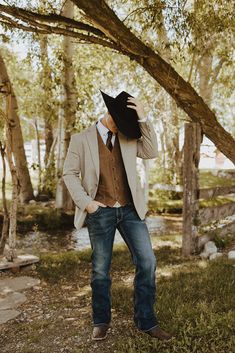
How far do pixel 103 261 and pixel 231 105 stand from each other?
47.3 ft

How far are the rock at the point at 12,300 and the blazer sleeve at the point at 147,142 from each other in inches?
89.9

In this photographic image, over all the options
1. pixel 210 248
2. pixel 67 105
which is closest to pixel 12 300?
pixel 210 248

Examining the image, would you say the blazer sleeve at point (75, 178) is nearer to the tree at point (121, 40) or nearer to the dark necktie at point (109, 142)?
the dark necktie at point (109, 142)

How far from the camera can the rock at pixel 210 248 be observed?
284 inches

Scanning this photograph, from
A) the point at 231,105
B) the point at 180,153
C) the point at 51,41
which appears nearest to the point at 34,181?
the point at 180,153

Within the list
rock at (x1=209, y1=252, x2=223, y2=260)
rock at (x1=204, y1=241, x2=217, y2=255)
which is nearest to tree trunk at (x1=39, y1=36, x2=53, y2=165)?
rock at (x1=204, y1=241, x2=217, y2=255)

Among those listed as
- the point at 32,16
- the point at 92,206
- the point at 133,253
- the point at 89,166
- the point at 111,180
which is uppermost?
the point at 32,16

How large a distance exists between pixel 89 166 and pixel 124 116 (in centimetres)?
51

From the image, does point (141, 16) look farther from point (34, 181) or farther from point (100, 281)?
point (34, 181)

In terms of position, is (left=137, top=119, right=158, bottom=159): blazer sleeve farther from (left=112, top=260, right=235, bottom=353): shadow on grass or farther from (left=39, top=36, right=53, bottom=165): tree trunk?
(left=39, top=36, right=53, bottom=165): tree trunk

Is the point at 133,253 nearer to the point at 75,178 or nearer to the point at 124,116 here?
the point at 75,178

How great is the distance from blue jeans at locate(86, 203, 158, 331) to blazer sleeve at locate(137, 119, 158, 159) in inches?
19.7

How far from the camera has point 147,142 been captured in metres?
3.98

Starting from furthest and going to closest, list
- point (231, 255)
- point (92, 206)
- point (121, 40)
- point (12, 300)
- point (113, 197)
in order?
point (231, 255), point (121, 40), point (12, 300), point (113, 197), point (92, 206)
